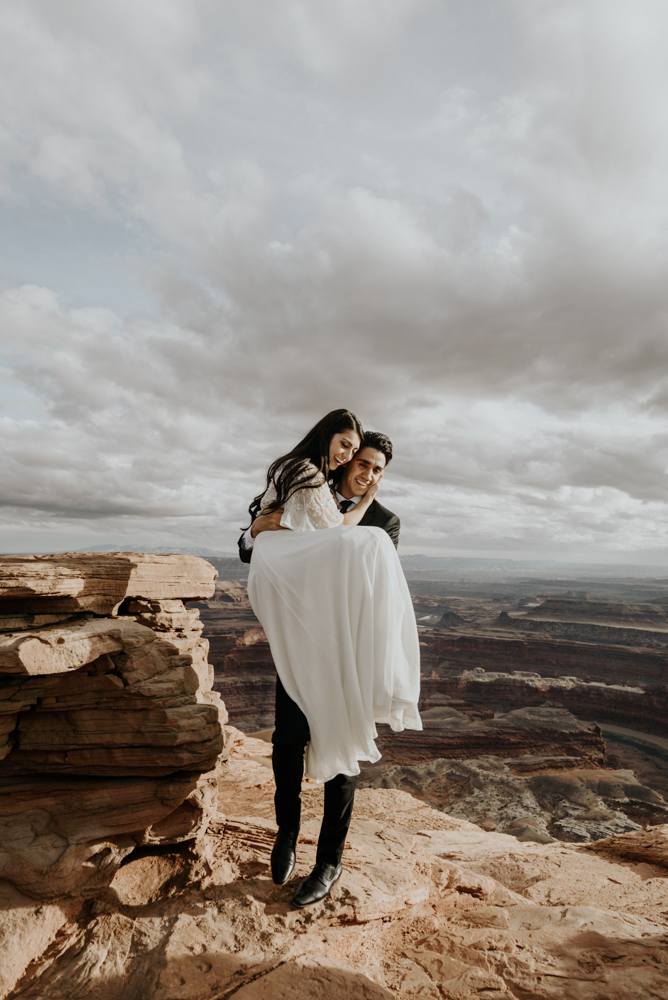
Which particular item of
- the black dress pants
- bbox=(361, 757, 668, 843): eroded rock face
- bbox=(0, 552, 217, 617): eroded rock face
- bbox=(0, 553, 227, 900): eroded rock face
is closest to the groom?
the black dress pants

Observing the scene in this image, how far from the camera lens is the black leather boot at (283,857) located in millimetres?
3465

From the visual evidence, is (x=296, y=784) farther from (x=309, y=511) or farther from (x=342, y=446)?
(x=342, y=446)

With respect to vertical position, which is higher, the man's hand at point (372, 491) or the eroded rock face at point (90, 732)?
the man's hand at point (372, 491)

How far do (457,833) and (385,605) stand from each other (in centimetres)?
668

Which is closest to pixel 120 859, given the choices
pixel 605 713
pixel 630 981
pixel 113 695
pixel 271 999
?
pixel 113 695

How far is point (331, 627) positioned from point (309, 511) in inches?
32.8

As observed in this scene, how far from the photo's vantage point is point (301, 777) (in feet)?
11.2

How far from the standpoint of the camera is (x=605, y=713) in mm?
46594

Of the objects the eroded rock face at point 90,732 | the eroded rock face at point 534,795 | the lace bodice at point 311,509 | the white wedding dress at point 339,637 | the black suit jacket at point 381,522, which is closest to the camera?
the white wedding dress at point 339,637

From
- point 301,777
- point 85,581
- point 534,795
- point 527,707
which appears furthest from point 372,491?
point 527,707

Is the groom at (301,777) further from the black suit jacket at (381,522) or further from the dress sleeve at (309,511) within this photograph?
the dress sleeve at (309,511)

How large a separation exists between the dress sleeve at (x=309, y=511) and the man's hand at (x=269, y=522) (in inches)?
3.8

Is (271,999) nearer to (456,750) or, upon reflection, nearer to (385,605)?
(385,605)

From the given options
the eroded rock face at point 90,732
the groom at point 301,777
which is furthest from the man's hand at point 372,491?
the eroded rock face at point 90,732
